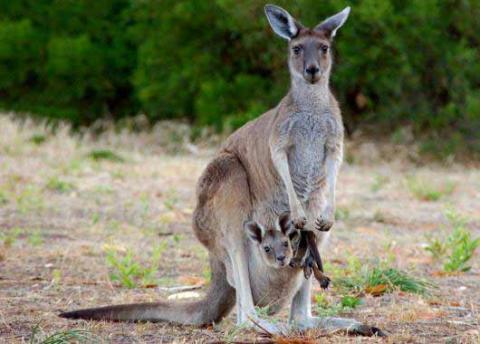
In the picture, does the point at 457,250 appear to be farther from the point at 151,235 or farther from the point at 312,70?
the point at 151,235

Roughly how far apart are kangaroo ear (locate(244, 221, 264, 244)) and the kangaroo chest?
1.10ft

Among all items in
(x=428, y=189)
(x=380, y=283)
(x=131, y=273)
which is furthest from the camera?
(x=428, y=189)

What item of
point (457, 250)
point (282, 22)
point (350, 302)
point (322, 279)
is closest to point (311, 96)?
point (282, 22)

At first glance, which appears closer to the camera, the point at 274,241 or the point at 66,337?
the point at 66,337

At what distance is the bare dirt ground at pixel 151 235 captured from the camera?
455 centimetres

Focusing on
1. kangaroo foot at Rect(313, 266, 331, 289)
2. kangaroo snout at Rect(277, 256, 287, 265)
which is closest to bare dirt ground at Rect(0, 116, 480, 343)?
kangaroo foot at Rect(313, 266, 331, 289)

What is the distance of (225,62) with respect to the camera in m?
15.3

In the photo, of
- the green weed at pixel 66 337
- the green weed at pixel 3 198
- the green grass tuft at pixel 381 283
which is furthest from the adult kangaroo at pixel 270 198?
the green weed at pixel 3 198

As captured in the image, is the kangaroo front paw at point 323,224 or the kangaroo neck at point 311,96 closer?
the kangaroo front paw at point 323,224

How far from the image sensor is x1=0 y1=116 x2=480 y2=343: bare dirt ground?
14.9 feet

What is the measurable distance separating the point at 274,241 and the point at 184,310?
55 cm

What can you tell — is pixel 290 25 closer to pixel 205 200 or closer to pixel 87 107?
pixel 205 200

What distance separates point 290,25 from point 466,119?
348 inches

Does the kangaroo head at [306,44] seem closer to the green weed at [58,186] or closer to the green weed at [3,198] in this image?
the green weed at [3,198]
